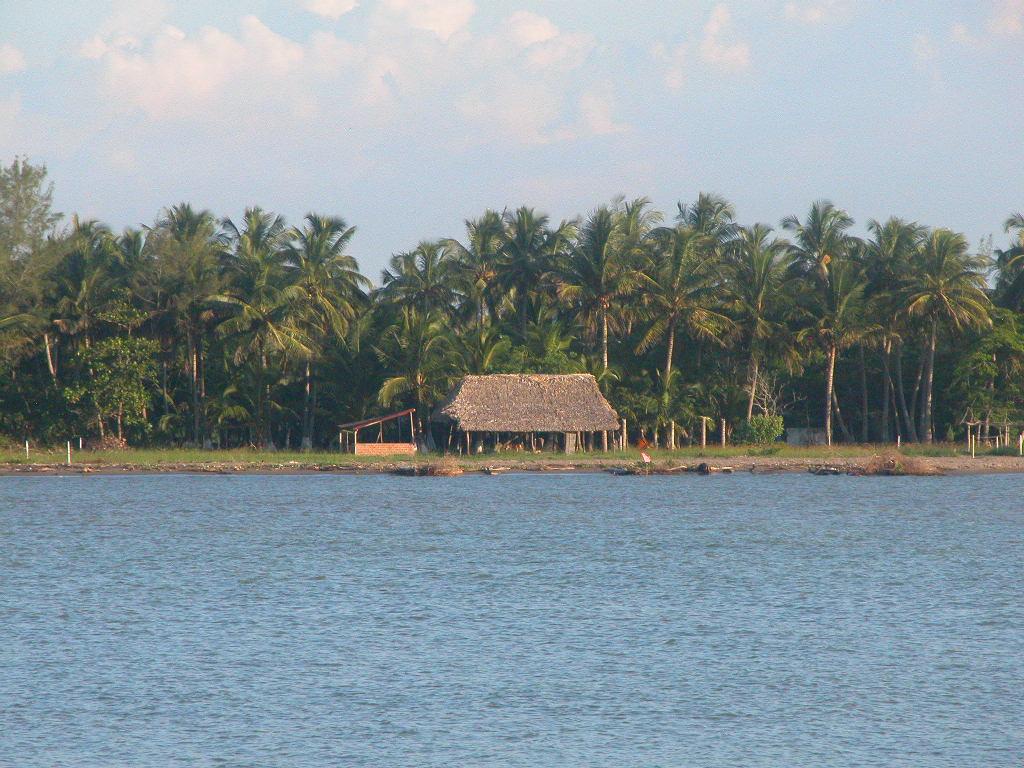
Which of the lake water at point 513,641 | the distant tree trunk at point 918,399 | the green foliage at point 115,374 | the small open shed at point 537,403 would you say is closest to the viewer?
the lake water at point 513,641

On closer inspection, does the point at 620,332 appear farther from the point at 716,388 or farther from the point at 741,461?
the point at 741,461

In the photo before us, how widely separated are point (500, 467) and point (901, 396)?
1796 cm

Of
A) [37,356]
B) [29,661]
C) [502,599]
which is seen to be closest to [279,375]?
[37,356]

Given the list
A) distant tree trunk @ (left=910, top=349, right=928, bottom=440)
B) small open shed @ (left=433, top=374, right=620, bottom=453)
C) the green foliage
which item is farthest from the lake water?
distant tree trunk @ (left=910, top=349, right=928, bottom=440)

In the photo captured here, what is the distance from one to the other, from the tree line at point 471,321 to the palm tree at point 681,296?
98 mm

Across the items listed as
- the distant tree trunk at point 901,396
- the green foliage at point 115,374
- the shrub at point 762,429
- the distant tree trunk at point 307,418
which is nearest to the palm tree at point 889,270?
the distant tree trunk at point 901,396

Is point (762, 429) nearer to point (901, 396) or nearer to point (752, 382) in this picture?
point (752, 382)

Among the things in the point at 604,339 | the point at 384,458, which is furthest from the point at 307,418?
the point at 604,339

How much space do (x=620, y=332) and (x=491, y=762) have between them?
44.6m

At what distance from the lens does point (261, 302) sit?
1999 inches

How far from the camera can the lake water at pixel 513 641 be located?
44.1 ft

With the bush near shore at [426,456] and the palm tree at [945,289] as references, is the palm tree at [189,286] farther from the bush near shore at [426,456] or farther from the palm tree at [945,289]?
the palm tree at [945,289]

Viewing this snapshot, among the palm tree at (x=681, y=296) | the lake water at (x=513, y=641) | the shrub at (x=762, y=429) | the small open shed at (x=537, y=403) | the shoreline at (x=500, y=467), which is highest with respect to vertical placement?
the palm tree at (x=681, y=296)

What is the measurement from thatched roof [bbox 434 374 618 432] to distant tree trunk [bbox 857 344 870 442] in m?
11.3
